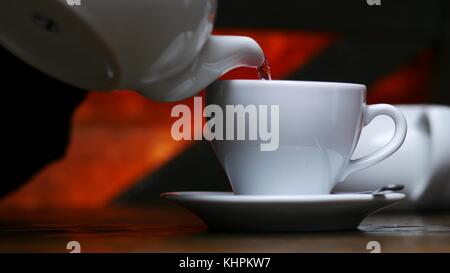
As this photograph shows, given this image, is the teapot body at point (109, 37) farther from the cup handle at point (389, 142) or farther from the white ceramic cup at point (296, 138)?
the cup handle at point (389, 142)

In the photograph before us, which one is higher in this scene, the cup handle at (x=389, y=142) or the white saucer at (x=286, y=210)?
the cup handle at (x=389, y=142)

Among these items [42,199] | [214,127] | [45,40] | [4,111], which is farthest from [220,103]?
[42,199]

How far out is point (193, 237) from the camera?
20.1 inches

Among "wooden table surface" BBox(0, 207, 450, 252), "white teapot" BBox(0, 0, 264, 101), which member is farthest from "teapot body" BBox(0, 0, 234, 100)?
"wooden table surface" BBox(0, 207, 450, 252)

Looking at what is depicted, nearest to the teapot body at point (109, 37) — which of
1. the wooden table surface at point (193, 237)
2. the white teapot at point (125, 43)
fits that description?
the white teapot at point (125, 43)

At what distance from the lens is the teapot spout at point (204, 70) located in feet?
1.77

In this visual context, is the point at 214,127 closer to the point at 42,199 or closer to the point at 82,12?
the point at 82,12

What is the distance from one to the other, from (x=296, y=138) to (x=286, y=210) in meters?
0.06

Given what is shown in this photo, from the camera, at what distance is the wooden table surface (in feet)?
1.44

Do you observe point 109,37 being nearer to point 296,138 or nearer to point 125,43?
point 125,43

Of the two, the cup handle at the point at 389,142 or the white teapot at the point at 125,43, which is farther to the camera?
the cup handle at the point at 389,142

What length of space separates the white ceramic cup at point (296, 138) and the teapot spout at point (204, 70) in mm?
22

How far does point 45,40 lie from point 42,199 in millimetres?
1951

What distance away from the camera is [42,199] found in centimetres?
240
